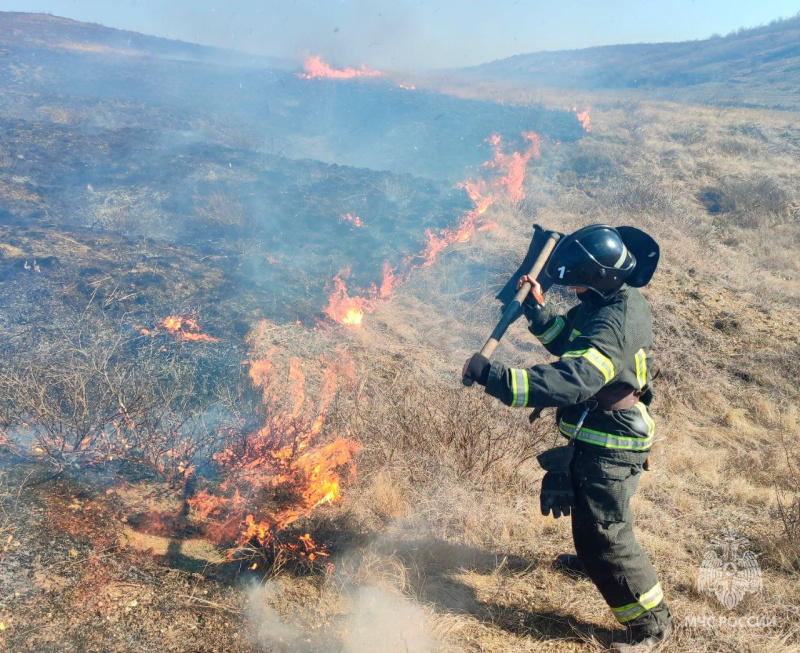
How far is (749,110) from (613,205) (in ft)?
50.6

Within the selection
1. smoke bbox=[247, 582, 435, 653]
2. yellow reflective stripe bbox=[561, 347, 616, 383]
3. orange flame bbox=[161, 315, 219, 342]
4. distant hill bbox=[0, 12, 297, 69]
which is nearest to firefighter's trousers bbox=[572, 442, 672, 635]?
yellow reflective stripe bbox=[561, 347, 616, 383]

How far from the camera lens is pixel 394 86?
1062 inches

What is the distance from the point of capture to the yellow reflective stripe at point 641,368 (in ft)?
8.57

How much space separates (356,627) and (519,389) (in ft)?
5.63

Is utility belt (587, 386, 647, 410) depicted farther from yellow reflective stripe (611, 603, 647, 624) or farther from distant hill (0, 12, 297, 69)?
distant hill (0, 12, 297, 69)

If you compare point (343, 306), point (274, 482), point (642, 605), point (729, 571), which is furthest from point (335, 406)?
point (343, 306)

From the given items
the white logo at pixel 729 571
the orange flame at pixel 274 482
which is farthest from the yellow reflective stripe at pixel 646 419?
the orange flame at pixel 274 482

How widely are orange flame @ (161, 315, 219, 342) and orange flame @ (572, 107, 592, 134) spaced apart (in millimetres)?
17852

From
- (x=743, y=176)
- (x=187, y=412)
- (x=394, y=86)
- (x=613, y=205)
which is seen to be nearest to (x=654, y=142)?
(x=743, y=176)

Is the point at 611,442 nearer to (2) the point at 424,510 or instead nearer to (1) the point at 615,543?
(1) the point at 615,543

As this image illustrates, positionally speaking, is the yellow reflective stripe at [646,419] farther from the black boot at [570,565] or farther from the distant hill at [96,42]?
the distant hill at [96,42]

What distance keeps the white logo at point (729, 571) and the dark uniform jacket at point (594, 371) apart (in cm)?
122

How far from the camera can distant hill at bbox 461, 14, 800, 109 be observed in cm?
2867

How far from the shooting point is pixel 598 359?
2301 millimetres
